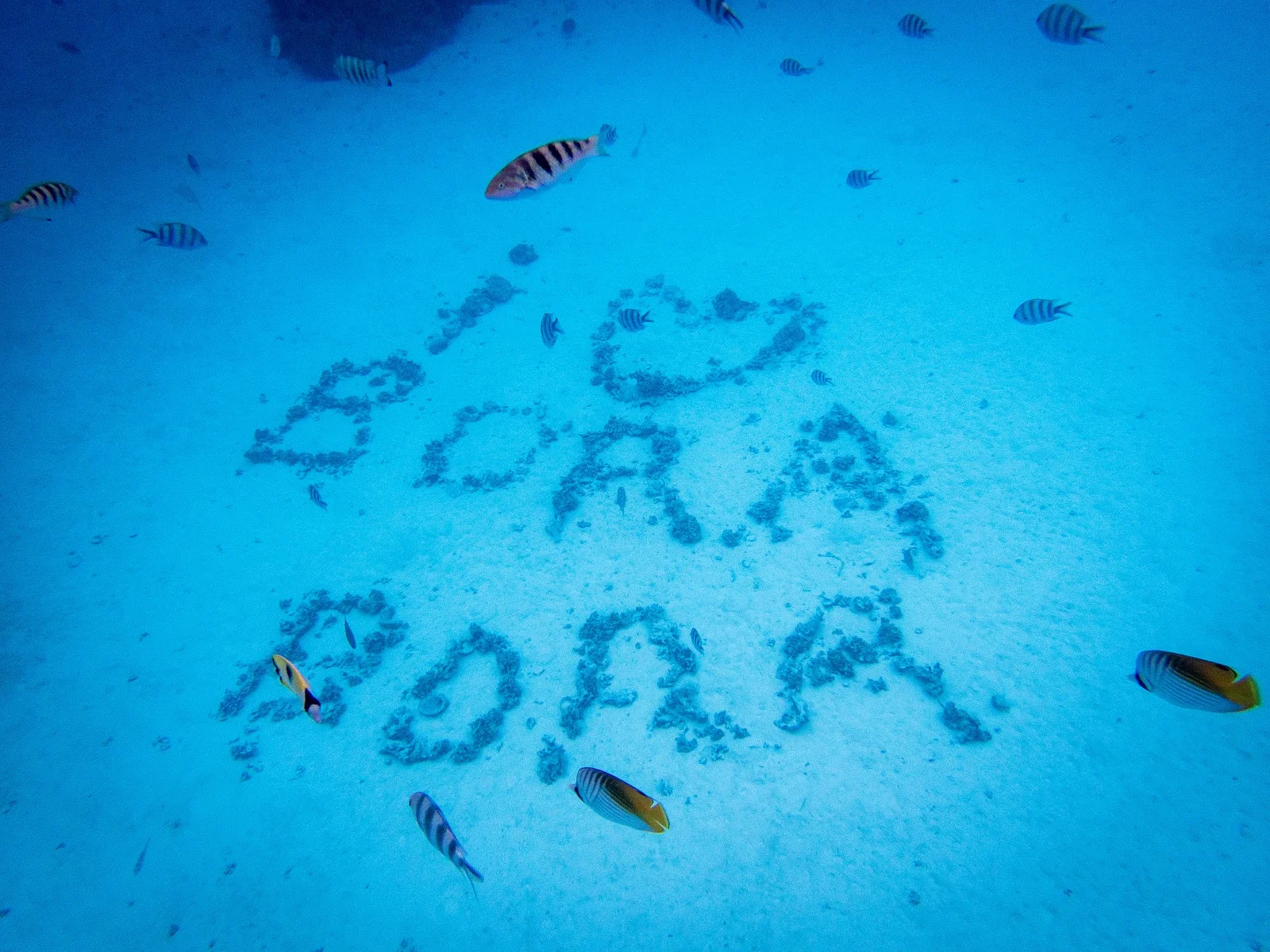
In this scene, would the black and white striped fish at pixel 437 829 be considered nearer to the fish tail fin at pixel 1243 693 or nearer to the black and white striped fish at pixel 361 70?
the fish tail fin at pixel 1243 693

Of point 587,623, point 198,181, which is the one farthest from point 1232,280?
point 198,181

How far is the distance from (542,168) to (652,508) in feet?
17.2

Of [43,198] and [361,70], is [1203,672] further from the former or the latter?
[43,198]

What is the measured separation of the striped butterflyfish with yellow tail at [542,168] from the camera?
129 inches

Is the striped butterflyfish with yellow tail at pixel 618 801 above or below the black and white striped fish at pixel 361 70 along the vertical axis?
below

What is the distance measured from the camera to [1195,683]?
8.69ft

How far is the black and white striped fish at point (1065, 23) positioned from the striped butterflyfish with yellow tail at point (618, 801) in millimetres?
10827

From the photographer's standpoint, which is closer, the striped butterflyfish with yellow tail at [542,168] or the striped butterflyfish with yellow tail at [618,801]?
the striped butterflyfish with yellow tail at [618,801]

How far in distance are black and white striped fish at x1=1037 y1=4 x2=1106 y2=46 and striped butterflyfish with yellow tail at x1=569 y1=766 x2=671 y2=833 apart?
10827 millimetres

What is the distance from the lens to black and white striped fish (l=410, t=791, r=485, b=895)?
2971 mm

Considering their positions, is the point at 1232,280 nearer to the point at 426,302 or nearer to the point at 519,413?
the point at 519,413

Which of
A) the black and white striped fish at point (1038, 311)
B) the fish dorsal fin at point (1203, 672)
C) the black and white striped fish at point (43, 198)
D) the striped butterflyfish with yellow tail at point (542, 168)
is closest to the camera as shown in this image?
the fish dorsal fin at point (1203, 672)

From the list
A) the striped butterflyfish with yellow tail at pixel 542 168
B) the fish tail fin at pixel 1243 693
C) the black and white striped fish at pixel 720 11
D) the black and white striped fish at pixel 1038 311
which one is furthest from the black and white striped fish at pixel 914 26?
the fish tail fin at pixel 1243 693

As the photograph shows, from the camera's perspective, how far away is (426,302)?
13.5 metres
